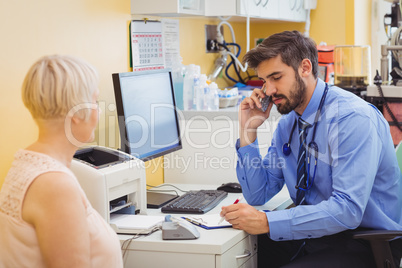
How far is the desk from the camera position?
5.74ft

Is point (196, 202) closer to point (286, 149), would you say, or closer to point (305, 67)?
point (286, 149)

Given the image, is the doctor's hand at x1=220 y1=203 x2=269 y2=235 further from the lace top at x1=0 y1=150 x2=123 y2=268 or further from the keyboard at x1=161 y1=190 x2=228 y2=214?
the lace top at x1=0 y1=150 x2=123 y2=268

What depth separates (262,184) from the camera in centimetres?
225

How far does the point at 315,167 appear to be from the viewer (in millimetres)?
2033

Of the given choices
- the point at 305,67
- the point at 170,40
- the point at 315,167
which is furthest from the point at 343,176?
the point at 170,40

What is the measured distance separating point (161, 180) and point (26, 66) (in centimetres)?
108

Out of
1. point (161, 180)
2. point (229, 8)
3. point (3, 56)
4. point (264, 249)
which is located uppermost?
point (229, 8)

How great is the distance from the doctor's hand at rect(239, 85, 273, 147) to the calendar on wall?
61 cm

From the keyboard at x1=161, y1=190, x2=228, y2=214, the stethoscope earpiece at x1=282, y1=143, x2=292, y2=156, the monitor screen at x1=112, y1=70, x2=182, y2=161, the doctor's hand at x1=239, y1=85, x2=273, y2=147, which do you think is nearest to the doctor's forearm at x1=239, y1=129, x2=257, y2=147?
the doctor's hand at x1=239, y1=85, x2=273, y2=147

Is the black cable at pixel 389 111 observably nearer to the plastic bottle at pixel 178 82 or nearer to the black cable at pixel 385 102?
the black cable at pixel 385 102

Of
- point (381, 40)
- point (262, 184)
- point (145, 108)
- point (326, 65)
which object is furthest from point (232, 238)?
point (381, 40)

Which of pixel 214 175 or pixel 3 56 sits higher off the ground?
pixel 3 56

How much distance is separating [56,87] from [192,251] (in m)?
0.77

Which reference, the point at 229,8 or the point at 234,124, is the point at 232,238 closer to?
the point at 234,124
